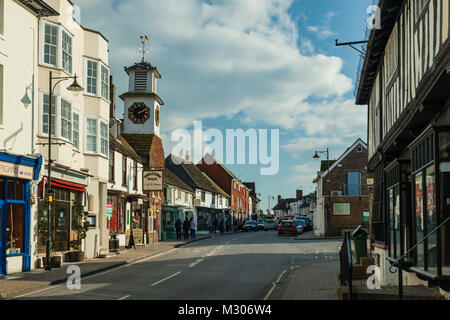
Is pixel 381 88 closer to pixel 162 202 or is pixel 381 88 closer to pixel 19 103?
pixel 19 103

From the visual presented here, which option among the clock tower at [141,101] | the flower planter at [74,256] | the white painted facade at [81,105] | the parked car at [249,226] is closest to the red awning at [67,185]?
the white painted facade at [81,105]

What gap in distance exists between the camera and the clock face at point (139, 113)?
45.3 meters

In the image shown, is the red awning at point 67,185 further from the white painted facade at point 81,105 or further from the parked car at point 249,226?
the parked car at point 249,226

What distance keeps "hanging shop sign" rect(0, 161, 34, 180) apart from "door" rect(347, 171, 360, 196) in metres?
38.8

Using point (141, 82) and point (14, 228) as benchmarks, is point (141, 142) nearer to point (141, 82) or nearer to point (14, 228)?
point (141, 82)

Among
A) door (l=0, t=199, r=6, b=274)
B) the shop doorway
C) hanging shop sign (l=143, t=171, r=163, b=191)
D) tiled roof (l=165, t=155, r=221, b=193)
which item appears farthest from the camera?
tiled roof (l=165, t=155, r=221, b=193)

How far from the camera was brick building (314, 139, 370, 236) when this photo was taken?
52781 millimetres

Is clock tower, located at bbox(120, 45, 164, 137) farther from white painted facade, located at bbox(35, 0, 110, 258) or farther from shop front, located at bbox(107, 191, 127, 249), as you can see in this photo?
white painted facade, located at bbox(35, 0, 110, 258)

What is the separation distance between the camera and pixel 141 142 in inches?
1729

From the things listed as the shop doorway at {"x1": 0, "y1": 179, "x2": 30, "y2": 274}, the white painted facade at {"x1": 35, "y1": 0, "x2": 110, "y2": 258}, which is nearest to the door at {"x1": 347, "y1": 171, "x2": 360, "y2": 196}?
the white painted facade at {"x1": 35, "y1": 0, "x2": 110, "y2": 258}

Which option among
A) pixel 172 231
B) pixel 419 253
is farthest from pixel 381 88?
pixel 172 231

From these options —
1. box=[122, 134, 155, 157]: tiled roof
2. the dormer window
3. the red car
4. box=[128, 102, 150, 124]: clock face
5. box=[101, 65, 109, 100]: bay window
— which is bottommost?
the red car

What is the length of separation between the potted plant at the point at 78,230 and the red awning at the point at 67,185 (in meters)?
0.76
